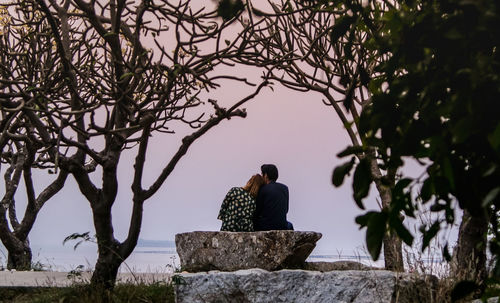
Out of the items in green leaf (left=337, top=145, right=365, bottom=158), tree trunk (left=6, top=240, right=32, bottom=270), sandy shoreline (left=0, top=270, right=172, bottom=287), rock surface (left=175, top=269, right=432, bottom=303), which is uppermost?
tree trunk (left=6, top=240, right=32, bottom=270)

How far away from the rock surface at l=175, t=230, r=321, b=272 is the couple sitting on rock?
0.92m

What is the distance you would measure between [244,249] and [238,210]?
1.13m

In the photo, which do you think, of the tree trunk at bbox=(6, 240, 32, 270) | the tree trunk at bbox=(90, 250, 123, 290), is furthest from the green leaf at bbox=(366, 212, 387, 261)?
the tree trunk at bbox=(6, 240, 32, 270)

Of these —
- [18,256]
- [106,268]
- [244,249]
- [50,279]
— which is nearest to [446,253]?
[106,268]

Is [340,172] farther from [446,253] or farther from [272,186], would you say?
[272,186]

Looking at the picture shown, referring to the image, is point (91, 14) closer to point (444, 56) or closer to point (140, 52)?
point (140, 52)

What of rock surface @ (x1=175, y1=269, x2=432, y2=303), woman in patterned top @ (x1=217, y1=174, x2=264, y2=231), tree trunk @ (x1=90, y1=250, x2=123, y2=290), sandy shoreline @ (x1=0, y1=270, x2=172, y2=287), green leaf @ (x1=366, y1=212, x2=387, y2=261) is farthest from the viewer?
woman in patterned top @ (x1=217, y1=174, x2=264, y2=231)

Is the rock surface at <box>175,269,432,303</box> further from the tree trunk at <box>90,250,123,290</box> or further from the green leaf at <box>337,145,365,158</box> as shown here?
the green leaf at <box>337,145,365,158</box>

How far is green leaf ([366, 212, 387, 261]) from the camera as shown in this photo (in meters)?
1.81

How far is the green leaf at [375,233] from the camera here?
71.1 inches

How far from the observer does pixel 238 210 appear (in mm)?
10219

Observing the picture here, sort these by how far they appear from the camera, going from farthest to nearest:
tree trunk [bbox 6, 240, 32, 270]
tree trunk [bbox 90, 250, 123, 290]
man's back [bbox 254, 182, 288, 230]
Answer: tree trunk [bbox 6, 240, 32, 270] < man's back [bbox 254, 182, 288, 230] < tree trunk [bbox 90, 250, 123, 290]

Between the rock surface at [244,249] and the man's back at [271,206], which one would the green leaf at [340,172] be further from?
the man's back at [271,206]

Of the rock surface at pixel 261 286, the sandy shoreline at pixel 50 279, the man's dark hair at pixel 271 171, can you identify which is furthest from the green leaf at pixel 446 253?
the man's dark hair at pixel 271 171
